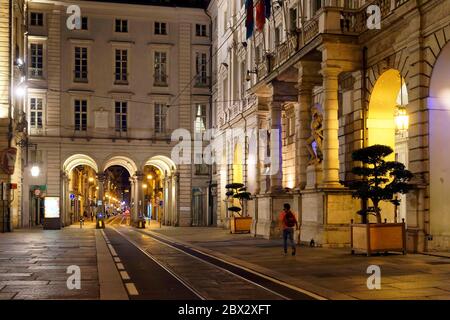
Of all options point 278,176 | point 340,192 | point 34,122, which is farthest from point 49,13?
point 340,192

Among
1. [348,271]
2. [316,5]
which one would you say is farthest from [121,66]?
[348,271]

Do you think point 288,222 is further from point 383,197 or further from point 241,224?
point 241,224

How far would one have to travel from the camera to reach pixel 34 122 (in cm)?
6075

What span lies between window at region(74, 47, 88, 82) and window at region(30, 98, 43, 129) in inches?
157

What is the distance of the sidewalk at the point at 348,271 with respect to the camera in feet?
44.4

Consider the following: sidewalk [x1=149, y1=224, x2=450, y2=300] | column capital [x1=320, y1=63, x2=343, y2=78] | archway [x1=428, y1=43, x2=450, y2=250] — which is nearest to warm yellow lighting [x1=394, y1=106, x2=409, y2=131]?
column capital [x1=320, y1=63, x2=343, y2=78]

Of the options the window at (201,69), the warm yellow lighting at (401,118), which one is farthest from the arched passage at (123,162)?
the warm yellow lighting at (401,118)

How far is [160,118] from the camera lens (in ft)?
211

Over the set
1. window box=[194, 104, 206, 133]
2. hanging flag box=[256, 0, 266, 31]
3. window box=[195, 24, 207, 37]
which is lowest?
window box=[194, 104, 206, 133]

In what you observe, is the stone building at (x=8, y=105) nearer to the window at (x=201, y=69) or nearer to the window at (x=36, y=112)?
the window at (x=36, y=112)

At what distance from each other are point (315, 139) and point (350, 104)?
2055 mm

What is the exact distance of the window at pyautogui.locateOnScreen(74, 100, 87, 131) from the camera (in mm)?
62281

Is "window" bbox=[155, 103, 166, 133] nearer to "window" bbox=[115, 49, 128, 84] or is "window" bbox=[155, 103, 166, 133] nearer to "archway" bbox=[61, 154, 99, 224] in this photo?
"window" bbox=[115, 49, 128, 84]
